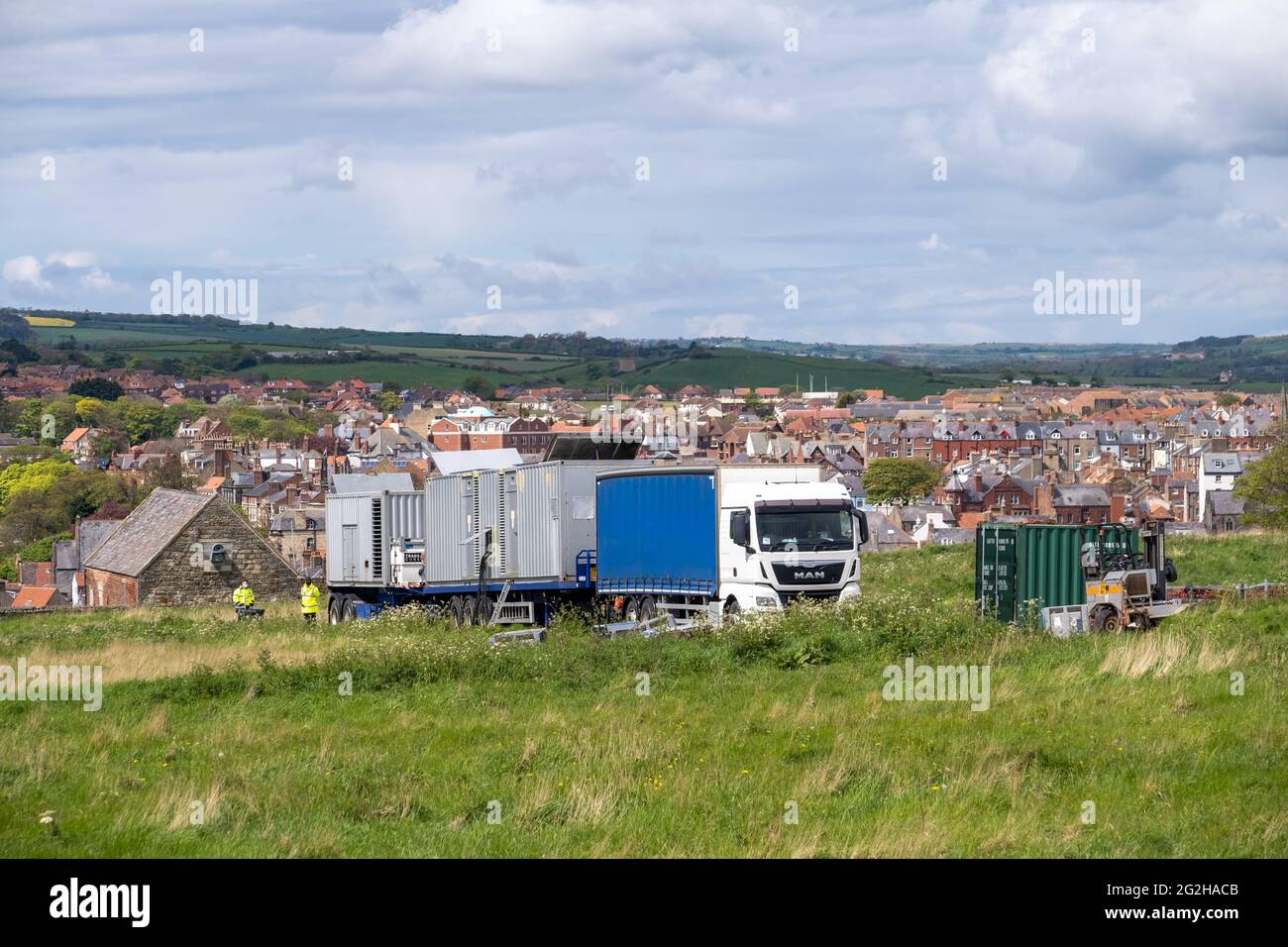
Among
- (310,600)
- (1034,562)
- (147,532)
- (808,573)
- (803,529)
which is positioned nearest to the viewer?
(1034,562)

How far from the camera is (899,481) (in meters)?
186

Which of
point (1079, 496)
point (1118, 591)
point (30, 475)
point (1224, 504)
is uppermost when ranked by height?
point (1118, 591)

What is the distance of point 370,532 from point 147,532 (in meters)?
21.9

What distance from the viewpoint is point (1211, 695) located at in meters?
17.1

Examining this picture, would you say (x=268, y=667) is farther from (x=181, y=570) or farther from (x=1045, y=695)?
(x=181, y=570)

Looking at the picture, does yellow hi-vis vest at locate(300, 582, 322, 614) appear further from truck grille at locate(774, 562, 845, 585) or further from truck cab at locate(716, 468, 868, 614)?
truck grille at locate(774, 562, 845, 585)

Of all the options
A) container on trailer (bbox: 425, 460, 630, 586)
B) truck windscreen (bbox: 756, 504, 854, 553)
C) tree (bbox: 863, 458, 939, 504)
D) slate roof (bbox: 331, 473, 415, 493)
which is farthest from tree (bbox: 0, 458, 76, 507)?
truck windscreen (bbox: 756, 504, 854, 553)

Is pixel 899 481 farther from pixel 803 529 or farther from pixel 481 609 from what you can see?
pixel 803 529

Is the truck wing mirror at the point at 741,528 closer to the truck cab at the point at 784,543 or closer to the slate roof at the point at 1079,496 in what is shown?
the truck cab at the point at 784,543

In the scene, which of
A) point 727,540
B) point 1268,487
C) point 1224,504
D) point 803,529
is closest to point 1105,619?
point 803,529

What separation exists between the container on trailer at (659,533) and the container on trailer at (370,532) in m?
8.40
